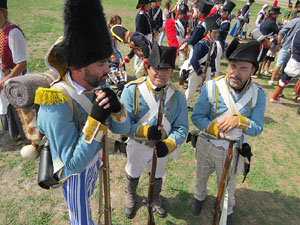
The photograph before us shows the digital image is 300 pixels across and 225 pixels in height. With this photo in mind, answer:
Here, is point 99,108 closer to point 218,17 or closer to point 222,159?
point 222,159

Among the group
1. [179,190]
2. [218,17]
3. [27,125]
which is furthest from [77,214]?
[218,17]

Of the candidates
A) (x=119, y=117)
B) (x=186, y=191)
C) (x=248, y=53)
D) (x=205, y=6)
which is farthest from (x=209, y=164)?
(x=205, y=6)

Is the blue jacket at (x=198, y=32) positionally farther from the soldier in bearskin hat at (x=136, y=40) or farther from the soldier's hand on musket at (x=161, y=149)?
the soldier's hand on musket at (x=161, y=149)

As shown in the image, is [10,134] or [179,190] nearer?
[179,190]

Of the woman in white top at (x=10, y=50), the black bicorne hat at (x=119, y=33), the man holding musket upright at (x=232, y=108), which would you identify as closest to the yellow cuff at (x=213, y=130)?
the man holding musket upright at (x=232, y=108)

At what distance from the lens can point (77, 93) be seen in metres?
1.95

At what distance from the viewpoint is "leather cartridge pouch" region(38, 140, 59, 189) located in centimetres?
202

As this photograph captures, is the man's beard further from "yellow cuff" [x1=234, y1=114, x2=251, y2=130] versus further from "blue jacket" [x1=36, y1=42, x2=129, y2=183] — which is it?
"yellow cuff" [x1=234, y1=114, x2=251, y2=130]

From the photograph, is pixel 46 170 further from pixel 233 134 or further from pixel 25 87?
pixel 233 134

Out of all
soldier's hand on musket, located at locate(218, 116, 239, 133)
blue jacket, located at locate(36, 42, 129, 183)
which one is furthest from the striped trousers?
soldier's hand on musket, located at locate(218, 116, 239, 133)

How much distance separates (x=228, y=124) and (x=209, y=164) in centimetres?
93

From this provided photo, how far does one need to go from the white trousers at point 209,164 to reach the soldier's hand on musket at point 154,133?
3.14 ft

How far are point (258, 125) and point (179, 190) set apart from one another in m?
1.97

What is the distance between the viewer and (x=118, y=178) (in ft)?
13.9
